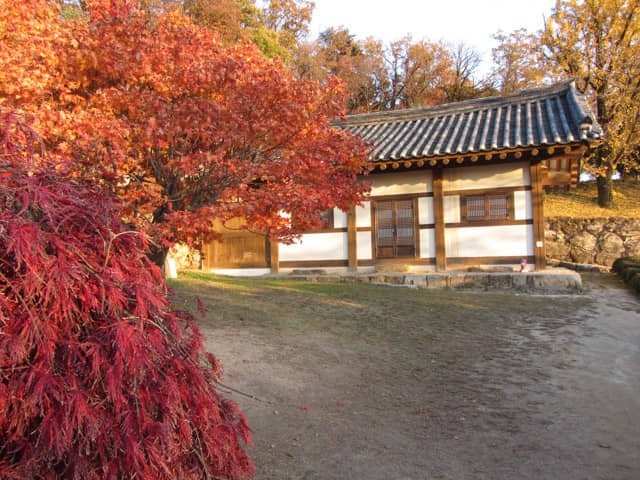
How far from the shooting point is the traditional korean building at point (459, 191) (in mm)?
10617

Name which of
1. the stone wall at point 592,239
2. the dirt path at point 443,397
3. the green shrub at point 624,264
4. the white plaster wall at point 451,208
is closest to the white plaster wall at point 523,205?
the white plaster wall at point 451,208

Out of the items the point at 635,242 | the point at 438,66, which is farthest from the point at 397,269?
the point at 438,66

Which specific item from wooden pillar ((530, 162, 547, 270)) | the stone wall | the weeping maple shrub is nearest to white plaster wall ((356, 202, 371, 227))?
wooden pillar ((530, 162, 547, 270))

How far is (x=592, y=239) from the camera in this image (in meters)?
18.5

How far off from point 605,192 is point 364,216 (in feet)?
50.7

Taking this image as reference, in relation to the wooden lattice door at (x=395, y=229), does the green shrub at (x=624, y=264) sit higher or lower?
lower

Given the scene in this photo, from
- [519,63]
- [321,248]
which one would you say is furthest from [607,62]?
[321,248]

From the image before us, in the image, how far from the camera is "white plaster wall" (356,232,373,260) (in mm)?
12258

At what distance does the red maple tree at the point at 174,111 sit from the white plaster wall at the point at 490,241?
6.51 meters

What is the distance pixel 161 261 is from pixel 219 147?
1.82 metres

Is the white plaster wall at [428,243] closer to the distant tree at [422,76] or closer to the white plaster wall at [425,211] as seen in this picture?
the white plaster wall at [425,211]

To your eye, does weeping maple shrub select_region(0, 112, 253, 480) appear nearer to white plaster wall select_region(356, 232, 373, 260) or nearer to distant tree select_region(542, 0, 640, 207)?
white plaster wall select_region(356, 232, 373, 260)

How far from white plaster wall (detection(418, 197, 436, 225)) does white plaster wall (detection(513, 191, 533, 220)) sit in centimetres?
198

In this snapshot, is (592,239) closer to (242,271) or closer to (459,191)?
(459,191)
